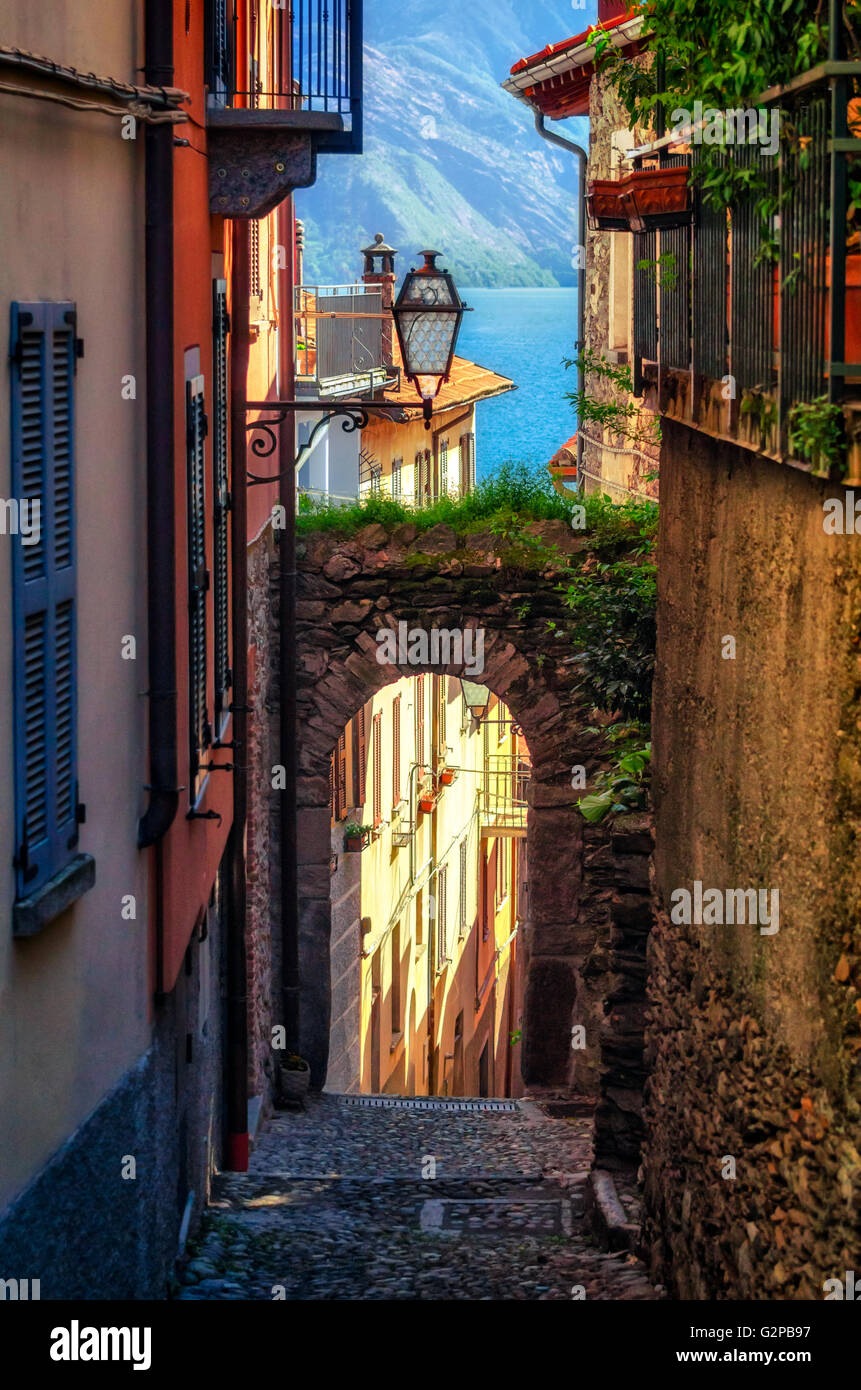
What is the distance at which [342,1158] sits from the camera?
12.9 m

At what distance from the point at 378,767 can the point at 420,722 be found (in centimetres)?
507

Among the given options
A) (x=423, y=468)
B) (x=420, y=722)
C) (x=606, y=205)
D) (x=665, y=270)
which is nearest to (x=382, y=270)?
(x=423, y=468)

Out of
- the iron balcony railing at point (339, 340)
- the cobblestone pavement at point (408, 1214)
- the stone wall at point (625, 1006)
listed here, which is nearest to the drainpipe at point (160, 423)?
the cobblestone pavement at point (408, 1214)

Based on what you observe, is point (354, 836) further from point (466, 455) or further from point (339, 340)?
point (466, 455)

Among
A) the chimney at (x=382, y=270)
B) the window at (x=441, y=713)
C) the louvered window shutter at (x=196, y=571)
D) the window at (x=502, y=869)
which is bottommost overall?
the window at (x=502, y=869)

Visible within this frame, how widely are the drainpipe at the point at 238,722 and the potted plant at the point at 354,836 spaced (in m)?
5.50

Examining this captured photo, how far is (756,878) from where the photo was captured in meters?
6.13

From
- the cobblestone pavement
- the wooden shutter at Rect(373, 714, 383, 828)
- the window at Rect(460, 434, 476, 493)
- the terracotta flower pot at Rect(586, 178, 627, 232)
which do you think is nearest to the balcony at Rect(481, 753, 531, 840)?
the window at Rect(460, 434, 476, 493)

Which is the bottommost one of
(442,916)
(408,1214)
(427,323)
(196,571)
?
(442,916)

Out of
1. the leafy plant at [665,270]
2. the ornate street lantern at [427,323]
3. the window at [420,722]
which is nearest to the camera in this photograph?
the leafy plant at [665,270]

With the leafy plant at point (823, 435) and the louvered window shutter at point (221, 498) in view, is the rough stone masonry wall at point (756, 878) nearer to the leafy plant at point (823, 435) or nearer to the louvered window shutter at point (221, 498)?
the leafy plant at point (823, 435)

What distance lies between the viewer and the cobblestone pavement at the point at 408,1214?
8.91 meters

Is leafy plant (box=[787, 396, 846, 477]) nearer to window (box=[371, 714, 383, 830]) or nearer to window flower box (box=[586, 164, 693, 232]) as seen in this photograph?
window flower box (box=[586, 164, 693, 232])

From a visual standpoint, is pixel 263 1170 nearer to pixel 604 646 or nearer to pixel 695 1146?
pixel 604 646
